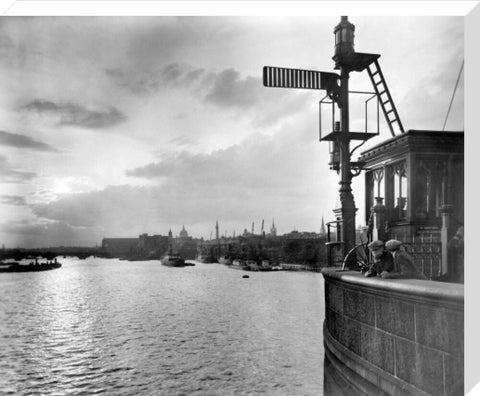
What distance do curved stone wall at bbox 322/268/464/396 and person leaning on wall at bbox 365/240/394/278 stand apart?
0.37ft

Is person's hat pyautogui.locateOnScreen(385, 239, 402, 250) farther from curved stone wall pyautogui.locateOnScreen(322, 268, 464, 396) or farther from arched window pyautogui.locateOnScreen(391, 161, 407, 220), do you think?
arched window pyautogui.locateOnScreen(391, 161, 407, 220)

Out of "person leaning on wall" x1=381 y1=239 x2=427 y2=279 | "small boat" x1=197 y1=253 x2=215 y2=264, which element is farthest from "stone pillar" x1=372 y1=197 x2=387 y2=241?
"small boat" x1=197 y1=253 x2=215 y2=264

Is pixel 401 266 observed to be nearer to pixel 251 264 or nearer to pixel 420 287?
pixel 420 287

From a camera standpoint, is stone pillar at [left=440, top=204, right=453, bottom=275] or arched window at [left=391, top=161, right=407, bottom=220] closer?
stone pillar at [left=440, top=204, right=453, bottom=275]

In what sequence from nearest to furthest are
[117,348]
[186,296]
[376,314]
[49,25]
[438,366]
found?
[438,366] < [376,314] < [49,25] < [117,348] < [186,296]

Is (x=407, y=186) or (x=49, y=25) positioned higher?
(x=49, y=25)

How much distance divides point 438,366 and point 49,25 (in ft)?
13.6

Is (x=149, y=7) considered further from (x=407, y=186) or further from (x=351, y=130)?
(x=407, y=186)

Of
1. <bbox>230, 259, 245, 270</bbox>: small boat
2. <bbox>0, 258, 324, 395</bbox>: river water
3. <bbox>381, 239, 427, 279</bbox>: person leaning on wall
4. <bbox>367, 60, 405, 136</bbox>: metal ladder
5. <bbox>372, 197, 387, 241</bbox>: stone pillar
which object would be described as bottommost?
<bbox>230, 259, 245, 270</bbox>: small boat

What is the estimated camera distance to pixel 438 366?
225 centimetres

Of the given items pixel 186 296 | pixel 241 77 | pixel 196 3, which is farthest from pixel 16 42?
pixel 186 296

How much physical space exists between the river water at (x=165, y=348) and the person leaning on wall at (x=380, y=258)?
9.65 feet

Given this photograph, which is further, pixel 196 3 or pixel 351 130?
pixel 351 130

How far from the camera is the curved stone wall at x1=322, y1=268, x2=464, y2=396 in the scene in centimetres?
222
